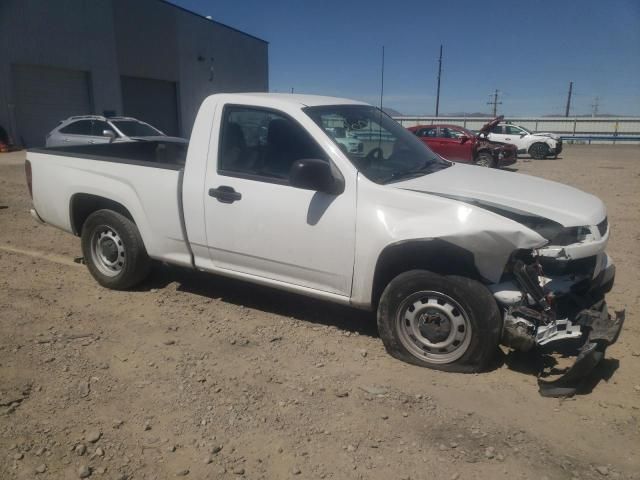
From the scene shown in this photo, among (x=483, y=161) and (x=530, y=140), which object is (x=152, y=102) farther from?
(x=530, y=140)

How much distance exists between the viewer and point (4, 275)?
216 inches

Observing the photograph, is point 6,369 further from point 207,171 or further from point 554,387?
point 554,387

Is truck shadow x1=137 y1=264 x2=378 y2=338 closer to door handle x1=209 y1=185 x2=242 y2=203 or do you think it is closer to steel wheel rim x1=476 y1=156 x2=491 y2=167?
door handle x1=209 y1=185 x2=242 y2=203

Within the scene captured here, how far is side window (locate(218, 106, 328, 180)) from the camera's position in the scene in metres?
3.98

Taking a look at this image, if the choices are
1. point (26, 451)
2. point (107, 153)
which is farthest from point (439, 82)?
point (26, 451)

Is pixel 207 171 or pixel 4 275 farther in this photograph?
pixel 4 275

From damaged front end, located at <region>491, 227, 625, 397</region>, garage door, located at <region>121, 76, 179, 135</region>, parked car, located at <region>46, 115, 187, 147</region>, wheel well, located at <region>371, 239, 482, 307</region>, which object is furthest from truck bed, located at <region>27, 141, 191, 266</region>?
garage door, located at <region>121, 76, 179, 135</region>

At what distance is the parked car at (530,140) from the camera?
24.5 m

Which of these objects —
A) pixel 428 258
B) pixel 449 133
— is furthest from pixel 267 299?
pixel 449 133

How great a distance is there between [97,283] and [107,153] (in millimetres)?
1545

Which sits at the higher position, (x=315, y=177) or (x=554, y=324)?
(x=315, y=177)

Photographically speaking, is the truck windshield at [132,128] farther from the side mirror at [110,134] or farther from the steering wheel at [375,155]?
the steering wheel at [375,155]

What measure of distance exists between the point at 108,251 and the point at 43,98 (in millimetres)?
19007

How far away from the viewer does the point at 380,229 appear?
355 centimetres
